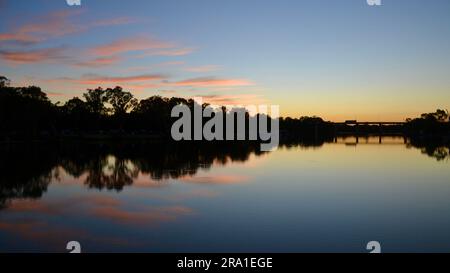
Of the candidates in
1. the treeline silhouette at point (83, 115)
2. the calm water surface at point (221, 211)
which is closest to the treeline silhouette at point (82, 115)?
the treeline silhouette at point (83, 115)

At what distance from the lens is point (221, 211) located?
19062 millimetres

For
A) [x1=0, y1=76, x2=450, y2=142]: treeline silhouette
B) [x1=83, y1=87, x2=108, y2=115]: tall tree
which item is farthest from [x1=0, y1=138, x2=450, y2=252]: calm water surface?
[x1=83, y1=87, x2=108, y2=115]: tall tree

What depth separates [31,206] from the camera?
19.9 metres

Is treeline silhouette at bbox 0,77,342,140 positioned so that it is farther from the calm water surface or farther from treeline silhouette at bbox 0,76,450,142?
the calm water surface

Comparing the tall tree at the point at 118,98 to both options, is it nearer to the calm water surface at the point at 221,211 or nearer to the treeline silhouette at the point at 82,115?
the treeline silhouette at the point at 82,115

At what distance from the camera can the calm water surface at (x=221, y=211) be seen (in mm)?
14039

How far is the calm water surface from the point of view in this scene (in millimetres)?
14039

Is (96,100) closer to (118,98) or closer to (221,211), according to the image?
(118,98)

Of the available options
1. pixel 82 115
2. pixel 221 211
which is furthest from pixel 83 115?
pixel 221 211

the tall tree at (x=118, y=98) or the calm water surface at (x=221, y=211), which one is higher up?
the tall tree at (x=118, y=98)
